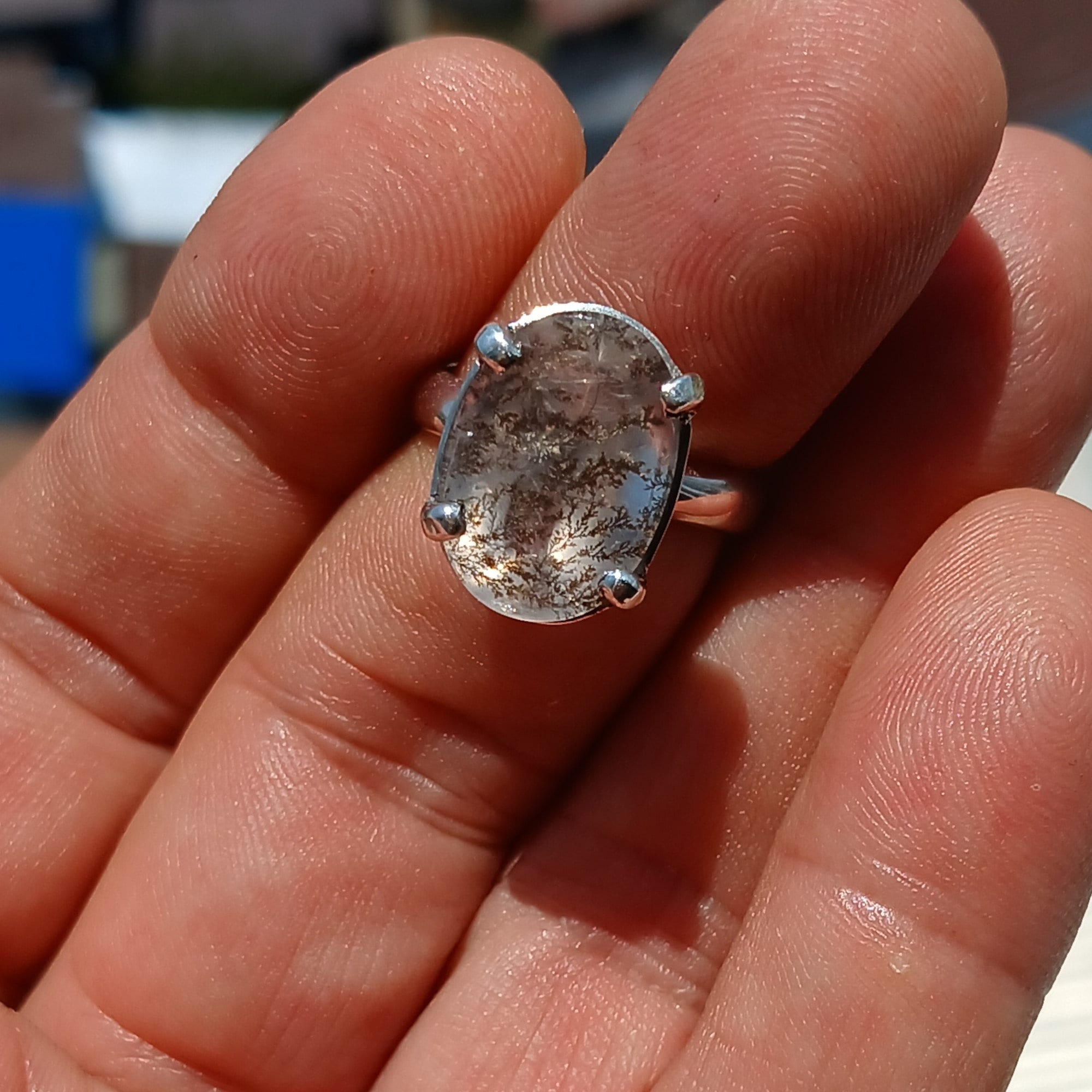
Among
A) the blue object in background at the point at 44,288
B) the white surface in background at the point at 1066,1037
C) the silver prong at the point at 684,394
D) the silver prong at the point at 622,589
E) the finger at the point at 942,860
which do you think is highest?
the silver prong at the point at 684,394

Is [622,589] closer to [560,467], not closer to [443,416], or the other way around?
[560,467]

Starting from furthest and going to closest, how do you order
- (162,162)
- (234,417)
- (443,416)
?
1. (162,162)
2. (234,417)
3. (443,416)

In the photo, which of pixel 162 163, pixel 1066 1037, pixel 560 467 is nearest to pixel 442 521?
pixel 560 467

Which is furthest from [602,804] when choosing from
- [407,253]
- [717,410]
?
[407,253]

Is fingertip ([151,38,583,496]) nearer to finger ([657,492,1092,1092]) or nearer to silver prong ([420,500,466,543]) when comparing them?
silver prong ([420,500,466,543])

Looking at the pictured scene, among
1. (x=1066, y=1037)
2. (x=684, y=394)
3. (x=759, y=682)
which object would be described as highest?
(x=684, y=394)

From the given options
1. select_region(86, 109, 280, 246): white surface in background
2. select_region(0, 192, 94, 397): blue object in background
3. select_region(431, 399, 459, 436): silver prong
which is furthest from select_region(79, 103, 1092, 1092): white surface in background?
select_region(431, 399, 459, 436): silver prong

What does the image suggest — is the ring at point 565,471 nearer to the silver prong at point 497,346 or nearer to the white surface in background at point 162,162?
the silver prong at point 497,346

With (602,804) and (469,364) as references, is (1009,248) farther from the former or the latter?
(602,804)

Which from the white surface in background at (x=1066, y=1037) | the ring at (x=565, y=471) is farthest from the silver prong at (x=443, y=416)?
the white surface in background at (x=1066, y=1037)
